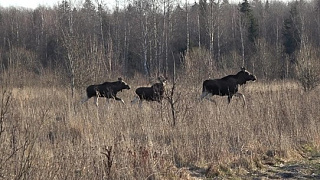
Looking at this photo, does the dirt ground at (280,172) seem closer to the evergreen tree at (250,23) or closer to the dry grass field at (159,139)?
the dry grass field at (159,139)

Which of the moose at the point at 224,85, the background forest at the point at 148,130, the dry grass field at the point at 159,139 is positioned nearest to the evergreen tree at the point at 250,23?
the background forest at the point at 148,130

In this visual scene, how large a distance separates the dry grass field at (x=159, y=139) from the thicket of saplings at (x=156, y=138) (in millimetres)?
15

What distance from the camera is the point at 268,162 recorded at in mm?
A: 7457

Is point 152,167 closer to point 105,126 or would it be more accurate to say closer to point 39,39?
point 105,126

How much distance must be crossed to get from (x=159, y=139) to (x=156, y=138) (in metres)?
0.14

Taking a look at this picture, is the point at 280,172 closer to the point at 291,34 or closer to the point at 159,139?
the point at 159,139

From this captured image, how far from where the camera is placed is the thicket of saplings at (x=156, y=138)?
5.28 m

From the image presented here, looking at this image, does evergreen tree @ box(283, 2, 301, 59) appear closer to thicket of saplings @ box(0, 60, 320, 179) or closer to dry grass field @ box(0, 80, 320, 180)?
thicket of saplings @ box(0, 60, 320, 179)

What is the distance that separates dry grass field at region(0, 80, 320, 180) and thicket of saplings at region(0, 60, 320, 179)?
1cm

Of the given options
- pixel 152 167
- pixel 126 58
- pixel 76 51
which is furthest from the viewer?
pixel 126 58

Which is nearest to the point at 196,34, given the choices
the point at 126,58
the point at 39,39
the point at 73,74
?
the point at 126,58

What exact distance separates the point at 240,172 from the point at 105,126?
276cm

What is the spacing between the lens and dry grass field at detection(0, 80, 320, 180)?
5285 mm

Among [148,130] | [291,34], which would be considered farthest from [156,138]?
[291,34]
